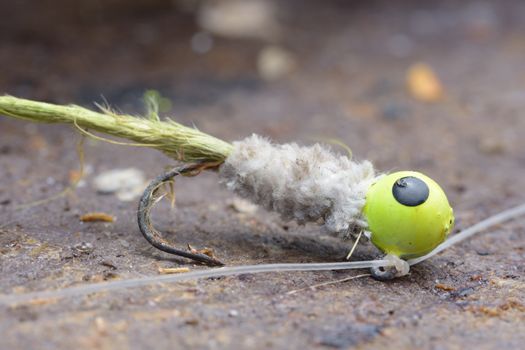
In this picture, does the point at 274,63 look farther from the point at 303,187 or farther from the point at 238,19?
the point at 303,187

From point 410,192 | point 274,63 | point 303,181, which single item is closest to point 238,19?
point 274,63

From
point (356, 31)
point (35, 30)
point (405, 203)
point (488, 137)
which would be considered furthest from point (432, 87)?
point (35, 30)

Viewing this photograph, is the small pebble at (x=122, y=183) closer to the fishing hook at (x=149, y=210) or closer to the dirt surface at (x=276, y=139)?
the dirt surface at (x=276, y=139)

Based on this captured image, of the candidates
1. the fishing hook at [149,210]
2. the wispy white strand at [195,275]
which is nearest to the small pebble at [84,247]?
the fishing hook at [149,210]

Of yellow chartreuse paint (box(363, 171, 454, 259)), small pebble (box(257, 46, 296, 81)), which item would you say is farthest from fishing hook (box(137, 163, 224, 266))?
small pebble (box(257, 46, 296, 81))

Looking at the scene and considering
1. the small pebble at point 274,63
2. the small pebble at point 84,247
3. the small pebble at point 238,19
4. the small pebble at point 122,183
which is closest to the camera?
the small pebble at point 84,247

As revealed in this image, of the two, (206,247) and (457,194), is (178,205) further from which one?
(457,194)

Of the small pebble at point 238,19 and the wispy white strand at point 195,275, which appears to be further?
the small pebble at point 238,19
